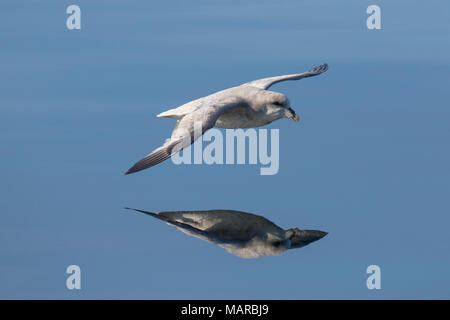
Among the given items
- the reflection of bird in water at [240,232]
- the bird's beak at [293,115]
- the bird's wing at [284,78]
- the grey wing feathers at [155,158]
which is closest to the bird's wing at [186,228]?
the reflection of bird in water at [240,232]

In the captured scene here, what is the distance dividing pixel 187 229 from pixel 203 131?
5.23 ft

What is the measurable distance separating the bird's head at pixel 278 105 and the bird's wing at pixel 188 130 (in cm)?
88

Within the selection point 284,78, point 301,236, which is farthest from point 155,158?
point 284,78

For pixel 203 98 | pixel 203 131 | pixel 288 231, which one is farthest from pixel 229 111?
pixel 288 231

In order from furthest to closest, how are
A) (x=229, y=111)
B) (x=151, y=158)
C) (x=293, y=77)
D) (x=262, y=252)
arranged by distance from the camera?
(x=293, y=77)
(x=229, y=111)
(x=151, y=158)
(x=262, y=252)

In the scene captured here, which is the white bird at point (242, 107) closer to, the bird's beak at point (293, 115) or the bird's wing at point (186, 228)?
the bird's beak at point (293, 115)

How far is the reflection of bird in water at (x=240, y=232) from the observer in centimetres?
1148

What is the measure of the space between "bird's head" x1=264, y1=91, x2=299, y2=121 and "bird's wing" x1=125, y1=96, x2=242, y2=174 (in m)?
0.88

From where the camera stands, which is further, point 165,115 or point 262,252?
point 165,115

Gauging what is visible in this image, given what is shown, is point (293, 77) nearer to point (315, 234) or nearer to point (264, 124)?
point (264, 124)

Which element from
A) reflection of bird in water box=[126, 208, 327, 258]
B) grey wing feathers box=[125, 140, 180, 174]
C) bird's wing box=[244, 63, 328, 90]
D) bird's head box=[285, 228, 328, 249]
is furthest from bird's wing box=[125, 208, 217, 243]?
bird's wing box=[244, 63, 328, 90]

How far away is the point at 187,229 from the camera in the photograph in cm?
1180

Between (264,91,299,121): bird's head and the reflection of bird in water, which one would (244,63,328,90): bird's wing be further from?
the reflection of bird in water

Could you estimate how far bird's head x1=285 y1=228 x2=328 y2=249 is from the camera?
459 inches
